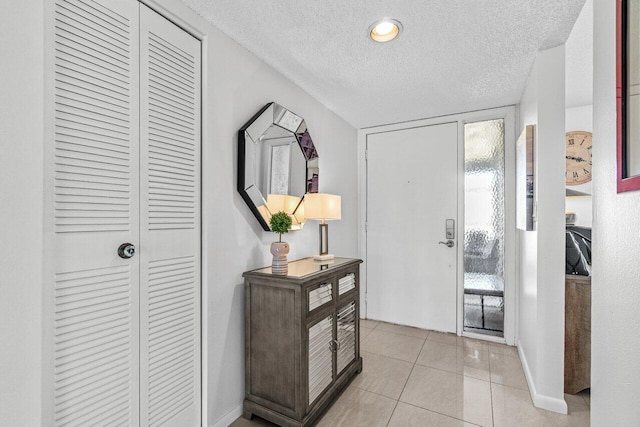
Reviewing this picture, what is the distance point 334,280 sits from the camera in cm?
213

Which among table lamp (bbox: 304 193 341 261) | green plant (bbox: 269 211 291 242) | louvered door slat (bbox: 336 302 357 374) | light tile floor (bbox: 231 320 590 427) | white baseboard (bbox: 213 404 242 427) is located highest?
table lamp (bbox: 304 193 341 261)

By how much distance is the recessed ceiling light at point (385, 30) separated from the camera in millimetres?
1694

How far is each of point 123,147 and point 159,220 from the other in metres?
0.37

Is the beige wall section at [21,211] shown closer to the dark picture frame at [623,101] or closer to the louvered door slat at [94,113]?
the louvered door slat at [94,113]

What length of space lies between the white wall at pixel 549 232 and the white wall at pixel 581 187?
1.51 m

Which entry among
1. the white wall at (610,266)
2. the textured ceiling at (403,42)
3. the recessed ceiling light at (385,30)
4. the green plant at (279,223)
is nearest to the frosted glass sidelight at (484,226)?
the textured ceiling at (403,42)

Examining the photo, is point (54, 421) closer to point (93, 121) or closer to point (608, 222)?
point (93, 121)

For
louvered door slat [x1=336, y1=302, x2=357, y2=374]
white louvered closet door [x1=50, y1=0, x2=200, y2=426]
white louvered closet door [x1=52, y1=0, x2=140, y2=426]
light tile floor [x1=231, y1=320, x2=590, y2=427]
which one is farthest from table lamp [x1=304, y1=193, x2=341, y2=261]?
white louvered closet door [x1=52, y1=0, x2=140, y2=426]

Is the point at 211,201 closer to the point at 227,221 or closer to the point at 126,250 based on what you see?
the point at 227,221

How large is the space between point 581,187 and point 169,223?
12.4 feet

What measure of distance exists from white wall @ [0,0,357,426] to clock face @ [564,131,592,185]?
2.24 meters

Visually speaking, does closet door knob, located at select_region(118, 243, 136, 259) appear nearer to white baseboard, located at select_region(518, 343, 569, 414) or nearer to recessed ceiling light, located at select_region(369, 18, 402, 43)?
recessed ceiling light, located at select_region(369, 18, 402, 43)

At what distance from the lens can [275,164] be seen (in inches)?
86.7

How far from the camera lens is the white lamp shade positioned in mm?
2303
